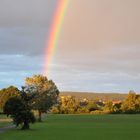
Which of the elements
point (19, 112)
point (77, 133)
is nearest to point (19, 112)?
point (19, 112)

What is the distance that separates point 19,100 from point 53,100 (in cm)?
5811

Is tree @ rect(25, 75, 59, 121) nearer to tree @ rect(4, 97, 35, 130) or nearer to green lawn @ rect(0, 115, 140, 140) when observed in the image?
green lawn @ rect(0, 115, 140, 140)

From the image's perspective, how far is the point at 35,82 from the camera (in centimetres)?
14400

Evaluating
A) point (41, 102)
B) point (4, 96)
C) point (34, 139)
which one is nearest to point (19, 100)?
point (34, 139)

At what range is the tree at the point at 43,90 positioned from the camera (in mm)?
138125

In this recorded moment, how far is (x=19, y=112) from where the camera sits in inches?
3364

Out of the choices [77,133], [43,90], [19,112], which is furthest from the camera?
[43,90]

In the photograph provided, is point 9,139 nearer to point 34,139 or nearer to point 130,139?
point 34,139

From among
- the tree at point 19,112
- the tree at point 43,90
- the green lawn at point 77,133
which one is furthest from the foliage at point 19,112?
the tree at point 43,90

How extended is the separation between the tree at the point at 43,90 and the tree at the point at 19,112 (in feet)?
158

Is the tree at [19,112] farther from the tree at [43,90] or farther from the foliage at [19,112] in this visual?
the tree at [43,90]

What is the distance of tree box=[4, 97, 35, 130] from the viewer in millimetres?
84688

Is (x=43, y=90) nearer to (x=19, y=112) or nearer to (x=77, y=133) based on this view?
(x=19, y=112)

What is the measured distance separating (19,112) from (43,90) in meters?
58.1
